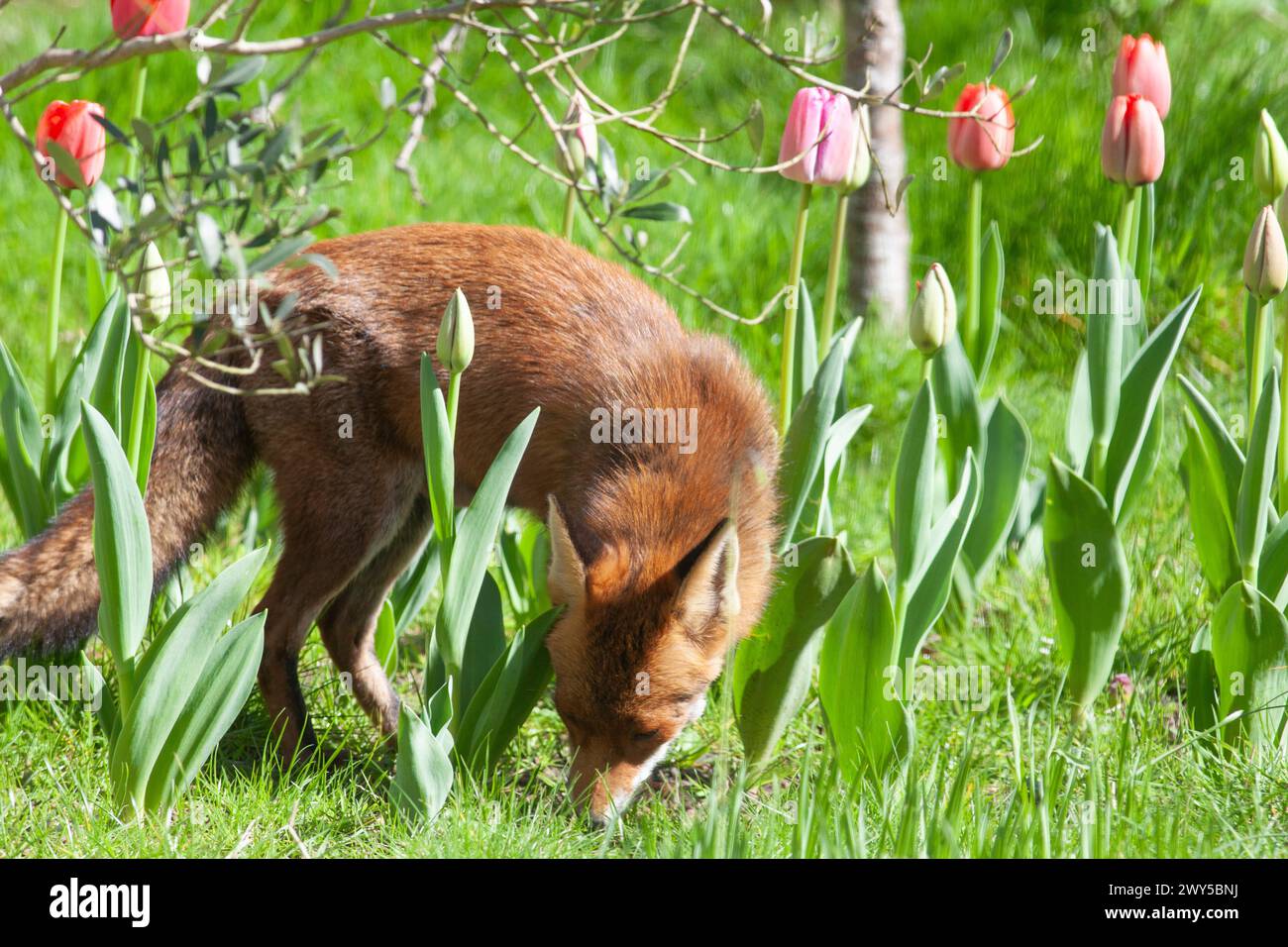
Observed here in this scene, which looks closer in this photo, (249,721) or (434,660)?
(434,660)

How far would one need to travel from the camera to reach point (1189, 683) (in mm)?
3688

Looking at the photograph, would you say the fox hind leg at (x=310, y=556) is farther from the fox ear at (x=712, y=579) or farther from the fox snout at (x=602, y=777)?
the fox ear at (x=712, y=579)

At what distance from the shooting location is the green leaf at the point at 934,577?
349 centimetres

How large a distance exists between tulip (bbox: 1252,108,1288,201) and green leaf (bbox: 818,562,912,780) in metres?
1.55

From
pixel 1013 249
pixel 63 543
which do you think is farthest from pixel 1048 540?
pixel 1013 249

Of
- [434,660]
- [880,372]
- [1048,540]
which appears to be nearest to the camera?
[434,660]

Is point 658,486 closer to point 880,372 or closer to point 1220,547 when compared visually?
point 1220,547

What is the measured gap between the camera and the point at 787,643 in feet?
11.6

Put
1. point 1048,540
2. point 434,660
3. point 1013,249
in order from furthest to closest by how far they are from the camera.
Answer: point 1013,249
point 1048,540
point 434,660

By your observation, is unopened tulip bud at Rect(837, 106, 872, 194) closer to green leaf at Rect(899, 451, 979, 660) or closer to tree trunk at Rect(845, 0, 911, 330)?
green leaf at Rect(899, 451, 979, 660)

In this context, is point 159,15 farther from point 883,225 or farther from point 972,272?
point 883,225

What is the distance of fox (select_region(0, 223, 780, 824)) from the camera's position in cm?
333
